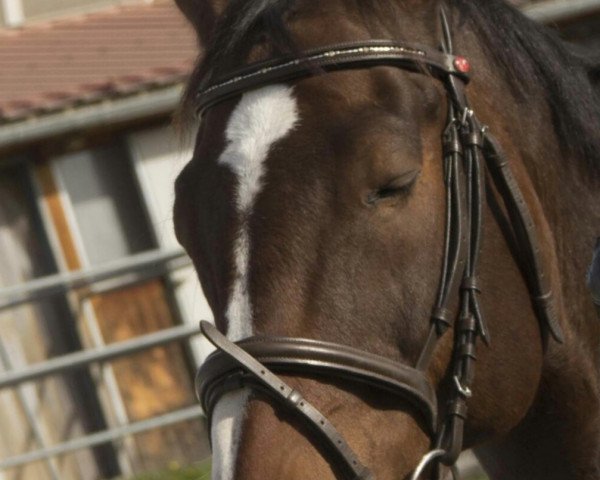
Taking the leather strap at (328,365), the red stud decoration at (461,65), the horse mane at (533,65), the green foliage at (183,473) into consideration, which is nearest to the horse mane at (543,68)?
the horse mane at (533,65)

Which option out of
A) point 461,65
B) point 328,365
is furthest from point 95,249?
point 328,365

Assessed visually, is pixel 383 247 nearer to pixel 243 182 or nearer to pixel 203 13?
pixel 243 182

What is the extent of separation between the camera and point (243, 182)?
3.18m

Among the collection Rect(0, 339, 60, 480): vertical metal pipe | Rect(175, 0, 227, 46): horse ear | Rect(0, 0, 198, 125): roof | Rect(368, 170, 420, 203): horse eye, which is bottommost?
Rect(0, 339, 60, 480): vertical metal pipe

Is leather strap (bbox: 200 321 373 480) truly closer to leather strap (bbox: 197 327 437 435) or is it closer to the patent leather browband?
leather strap (bbox: 197 327 437 435)

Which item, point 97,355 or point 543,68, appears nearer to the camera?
point 543,68

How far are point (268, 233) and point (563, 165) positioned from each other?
0.93 m

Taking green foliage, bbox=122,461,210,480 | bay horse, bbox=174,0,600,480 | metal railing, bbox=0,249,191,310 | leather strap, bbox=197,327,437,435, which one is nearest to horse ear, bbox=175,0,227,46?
bay horse, bbox=174,0,600,480

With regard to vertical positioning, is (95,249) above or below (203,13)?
below

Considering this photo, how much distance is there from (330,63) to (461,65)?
0.31 m

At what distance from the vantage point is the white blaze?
9.89 ft

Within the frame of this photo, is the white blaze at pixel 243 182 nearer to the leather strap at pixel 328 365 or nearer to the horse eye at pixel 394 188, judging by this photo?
the leather strap at pixel 328 365

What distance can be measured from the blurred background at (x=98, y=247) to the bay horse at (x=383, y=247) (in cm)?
693

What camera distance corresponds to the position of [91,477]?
10.5 m
